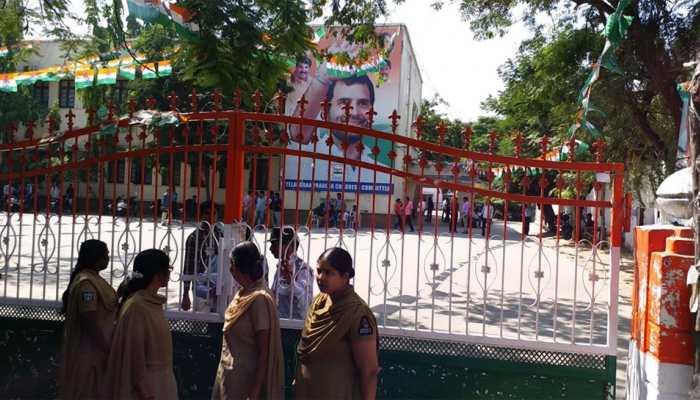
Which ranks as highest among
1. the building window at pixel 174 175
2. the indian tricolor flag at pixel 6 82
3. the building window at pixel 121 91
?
the building window at pixel 121 91

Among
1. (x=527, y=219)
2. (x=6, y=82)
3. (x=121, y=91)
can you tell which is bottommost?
(x=527, y=219)

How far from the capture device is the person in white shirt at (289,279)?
4215 mm

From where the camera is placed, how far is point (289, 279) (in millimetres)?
4301

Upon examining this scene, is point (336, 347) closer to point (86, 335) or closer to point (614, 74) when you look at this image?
point (86, 335)

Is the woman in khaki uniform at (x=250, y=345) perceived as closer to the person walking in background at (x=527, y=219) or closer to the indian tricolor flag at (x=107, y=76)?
the person walking in background at (x=527, y=219)

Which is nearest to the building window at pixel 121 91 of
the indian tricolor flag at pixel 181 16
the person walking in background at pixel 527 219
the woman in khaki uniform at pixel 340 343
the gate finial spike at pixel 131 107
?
the person walking in background at pixel 527 219

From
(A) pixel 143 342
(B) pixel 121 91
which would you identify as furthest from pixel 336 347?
(B) pixel 121 91

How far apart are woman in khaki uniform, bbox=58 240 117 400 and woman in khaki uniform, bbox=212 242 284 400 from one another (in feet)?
2.59

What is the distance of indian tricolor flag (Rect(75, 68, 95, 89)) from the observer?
16.7 metres

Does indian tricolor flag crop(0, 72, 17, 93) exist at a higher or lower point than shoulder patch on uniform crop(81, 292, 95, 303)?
higher

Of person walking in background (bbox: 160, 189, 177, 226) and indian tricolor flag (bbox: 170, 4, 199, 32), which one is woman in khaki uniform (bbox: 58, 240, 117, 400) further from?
indian tricolor flag (bbox: 170, 4, 199, 32)

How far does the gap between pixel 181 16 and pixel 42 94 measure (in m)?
27.2

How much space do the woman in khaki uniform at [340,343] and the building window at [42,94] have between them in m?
29.0

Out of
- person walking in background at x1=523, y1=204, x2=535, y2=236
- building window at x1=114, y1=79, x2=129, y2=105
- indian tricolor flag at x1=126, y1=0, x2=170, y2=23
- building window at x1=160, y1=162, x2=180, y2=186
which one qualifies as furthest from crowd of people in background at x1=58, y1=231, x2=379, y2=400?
building window at x1=114, y1=79, x2=129, y2=105
